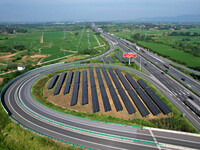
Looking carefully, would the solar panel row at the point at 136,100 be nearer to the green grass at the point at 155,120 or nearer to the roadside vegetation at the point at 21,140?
the green grass at the point at 155,120

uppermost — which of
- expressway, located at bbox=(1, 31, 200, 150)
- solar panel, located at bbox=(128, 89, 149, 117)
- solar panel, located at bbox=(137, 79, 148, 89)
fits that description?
solar panel, located at bbox=(137, 79, 148, 89)

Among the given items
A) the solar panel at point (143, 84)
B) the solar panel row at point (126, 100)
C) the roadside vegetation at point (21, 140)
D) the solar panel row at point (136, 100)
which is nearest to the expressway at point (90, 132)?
the roadside vegetation at point (21, 140)

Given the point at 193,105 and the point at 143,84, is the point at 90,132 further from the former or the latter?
the point at 193,105

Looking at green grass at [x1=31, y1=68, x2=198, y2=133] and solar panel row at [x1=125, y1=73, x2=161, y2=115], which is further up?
solar panel row at [x1=125, y1=73, x2=161, y2=115]

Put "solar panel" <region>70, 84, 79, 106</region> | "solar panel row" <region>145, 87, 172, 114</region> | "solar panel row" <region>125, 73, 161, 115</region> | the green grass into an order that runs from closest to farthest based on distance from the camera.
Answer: the green grass → "solar panel row" <region>145, 87, 172, 114</region> → "solar panel row" <region>125, 73, 161, 115</region> → "solar panel" <region>70, 84, 79, 106</region>

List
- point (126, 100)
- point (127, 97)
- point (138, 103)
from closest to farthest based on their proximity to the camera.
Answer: point (138, 103)
point (126, 100)
point (127, 97)

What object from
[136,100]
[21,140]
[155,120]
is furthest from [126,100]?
[21,140]

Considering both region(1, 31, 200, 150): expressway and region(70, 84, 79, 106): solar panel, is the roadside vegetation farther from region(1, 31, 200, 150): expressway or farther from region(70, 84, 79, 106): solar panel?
region(70, 84, 79, 106): solar panel

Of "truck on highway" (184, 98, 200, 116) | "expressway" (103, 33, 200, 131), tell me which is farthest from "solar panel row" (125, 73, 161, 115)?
"truck on highway" (184, 98, 200, 116)

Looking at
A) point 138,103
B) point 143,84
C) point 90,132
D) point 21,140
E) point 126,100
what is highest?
point 143,84
